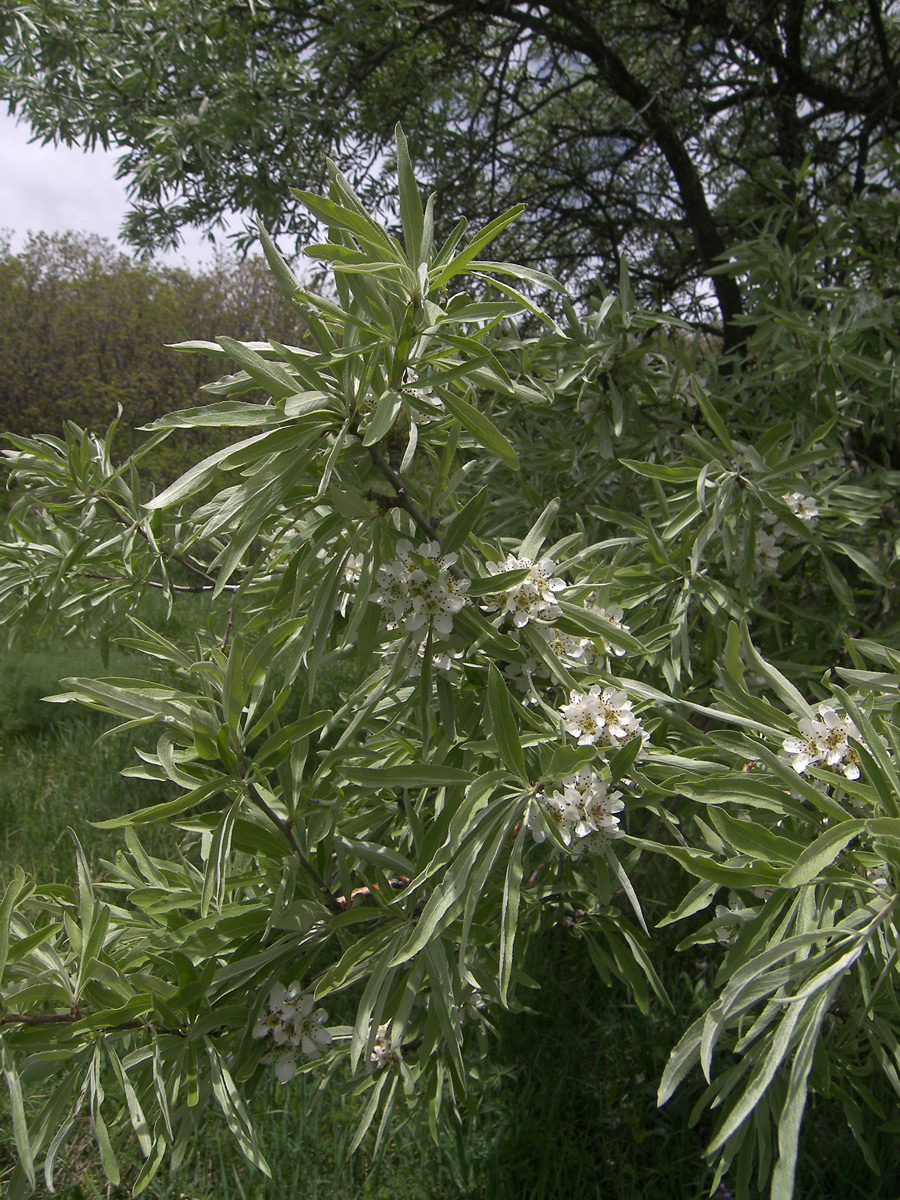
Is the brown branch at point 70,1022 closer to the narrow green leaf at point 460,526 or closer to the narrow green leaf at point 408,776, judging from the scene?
the narrow green leaf at point 408,776

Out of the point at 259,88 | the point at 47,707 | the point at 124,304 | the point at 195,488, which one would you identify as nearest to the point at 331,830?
the point at 195,488

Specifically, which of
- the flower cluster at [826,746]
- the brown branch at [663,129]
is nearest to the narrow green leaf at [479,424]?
the flower cluster at [826,746]

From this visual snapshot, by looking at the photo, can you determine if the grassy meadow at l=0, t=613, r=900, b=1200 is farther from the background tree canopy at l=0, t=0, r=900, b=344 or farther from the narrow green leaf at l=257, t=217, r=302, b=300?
the background tree canopy at l=0, t=0, r=900, b=344

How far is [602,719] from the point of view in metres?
1.14

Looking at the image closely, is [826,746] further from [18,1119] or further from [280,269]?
[18,1119]

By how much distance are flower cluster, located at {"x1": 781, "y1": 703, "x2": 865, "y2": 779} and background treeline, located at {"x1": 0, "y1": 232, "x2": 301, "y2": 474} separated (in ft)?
38.3

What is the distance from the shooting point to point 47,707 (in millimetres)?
4254

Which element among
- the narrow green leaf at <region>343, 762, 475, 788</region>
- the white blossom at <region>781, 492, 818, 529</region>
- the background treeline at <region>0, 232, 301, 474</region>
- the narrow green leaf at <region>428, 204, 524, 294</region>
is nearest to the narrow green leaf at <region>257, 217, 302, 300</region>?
the narrow green leaf at <region>428, 204, 524, 294</region>

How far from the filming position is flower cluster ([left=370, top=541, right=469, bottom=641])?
1.09 m

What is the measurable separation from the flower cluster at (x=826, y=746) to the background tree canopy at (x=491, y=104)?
1995mm

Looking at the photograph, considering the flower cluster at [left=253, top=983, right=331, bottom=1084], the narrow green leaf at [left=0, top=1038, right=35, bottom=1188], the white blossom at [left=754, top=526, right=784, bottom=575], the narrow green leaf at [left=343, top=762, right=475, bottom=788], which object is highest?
the white blossom at [left=754, top=526, right=784, bottom=575]

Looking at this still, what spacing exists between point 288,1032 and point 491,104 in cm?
359

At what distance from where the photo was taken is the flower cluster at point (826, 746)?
1028mm

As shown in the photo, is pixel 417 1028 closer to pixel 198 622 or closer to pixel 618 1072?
pixel 618 1072
